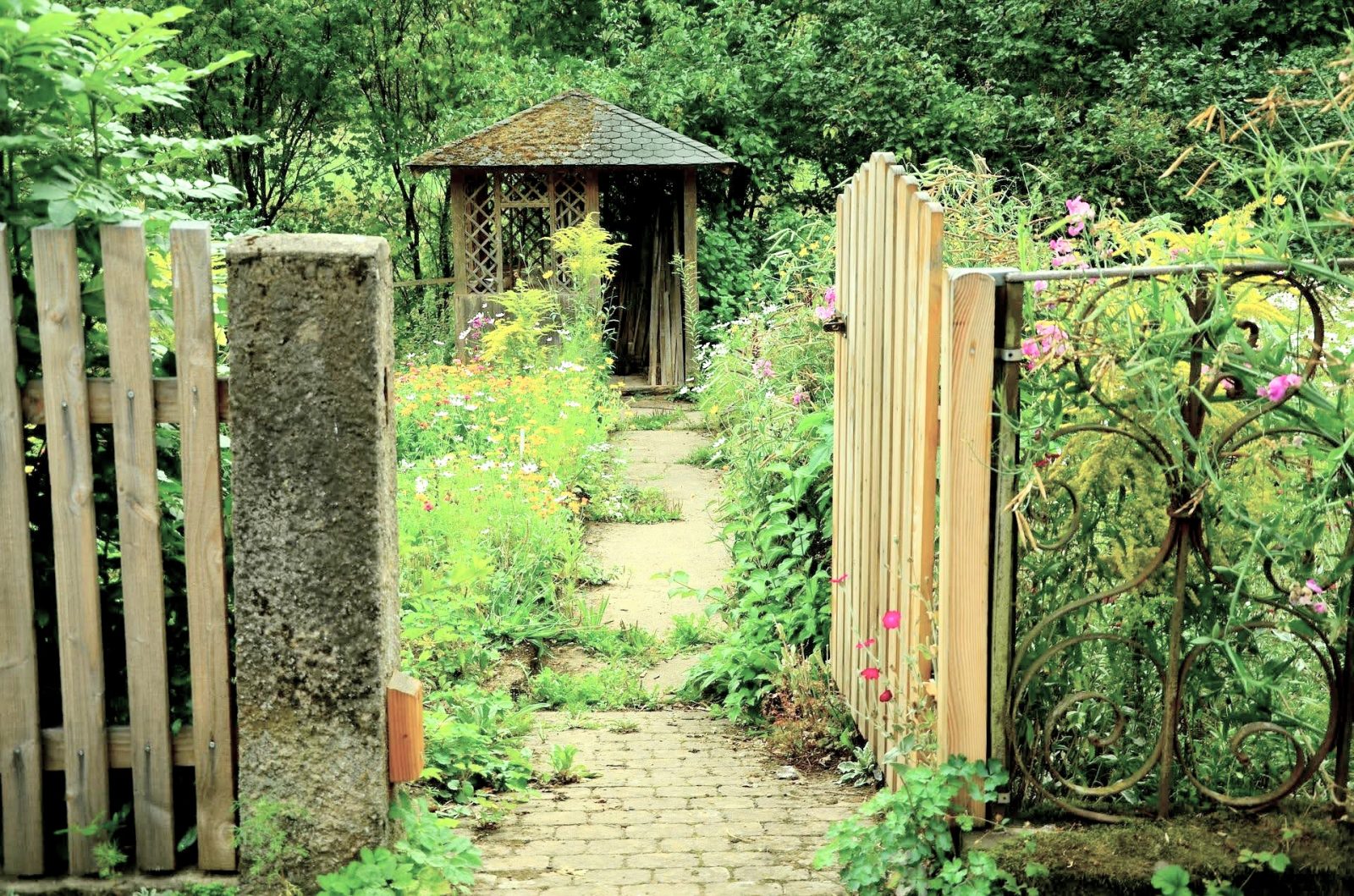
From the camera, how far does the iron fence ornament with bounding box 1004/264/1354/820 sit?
10.4 ft

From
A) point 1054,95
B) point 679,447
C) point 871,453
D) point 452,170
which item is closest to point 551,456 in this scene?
point 679,447

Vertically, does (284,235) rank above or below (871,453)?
above

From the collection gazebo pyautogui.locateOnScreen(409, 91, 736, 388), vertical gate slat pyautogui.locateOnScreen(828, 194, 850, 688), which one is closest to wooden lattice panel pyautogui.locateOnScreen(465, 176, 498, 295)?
gazebo pyautogui.locateOnScreen(409, 91, 736, 388)

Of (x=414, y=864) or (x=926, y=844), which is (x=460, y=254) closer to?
(x=414, y=864)

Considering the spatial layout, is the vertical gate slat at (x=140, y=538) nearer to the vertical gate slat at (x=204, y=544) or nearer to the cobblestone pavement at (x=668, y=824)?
the vertical gate slat at (x=204, y=544)

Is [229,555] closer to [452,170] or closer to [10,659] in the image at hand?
[10,659]

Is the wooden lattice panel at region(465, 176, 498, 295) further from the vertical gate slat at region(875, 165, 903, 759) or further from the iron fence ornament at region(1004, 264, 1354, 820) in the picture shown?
the iron fence ornament at region(1004, 264, 1354, 820)

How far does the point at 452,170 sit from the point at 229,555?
12073 mm

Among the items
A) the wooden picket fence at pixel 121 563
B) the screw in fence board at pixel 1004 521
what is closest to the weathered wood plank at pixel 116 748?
the wooden picket fence at pixel 121 563

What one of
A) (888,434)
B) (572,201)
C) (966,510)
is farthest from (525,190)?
(966,510)

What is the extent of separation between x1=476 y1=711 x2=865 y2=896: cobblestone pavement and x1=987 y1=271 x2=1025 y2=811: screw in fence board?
2.38 feet

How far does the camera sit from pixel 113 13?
3.09m

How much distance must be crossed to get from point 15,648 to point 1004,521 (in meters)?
2.53

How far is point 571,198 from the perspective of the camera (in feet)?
54.0
